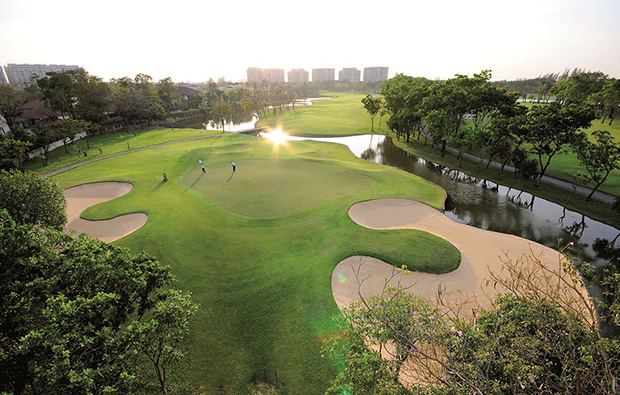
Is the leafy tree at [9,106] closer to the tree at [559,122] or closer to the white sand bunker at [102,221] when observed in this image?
the white sand bunker at [102,221]

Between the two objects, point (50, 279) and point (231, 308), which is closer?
point (50, 279)

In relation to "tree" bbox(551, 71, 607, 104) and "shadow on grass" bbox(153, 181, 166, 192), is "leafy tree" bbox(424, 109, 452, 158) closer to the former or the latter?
"shadow on grass" bbox(153, 181, 166, 192)


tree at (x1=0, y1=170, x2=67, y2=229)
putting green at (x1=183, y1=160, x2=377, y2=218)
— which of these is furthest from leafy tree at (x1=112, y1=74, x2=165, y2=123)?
tree at (x1=0, y1=170, x2=67, y2=229)

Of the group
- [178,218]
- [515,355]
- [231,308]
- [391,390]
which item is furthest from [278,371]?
[178,218]

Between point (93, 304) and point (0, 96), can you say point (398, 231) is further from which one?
point (0, 96)

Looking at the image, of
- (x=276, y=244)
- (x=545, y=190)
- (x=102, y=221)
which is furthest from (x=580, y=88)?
(x=102, y=221)

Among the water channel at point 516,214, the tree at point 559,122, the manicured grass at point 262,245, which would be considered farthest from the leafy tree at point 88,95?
the tree at point 559,122
